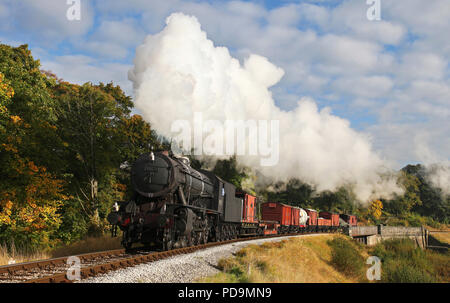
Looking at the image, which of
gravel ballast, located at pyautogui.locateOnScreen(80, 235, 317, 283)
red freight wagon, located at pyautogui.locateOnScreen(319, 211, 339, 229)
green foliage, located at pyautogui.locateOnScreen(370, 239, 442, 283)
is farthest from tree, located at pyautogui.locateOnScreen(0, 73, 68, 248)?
red freight wagon, located at pyautogui.locateOnScreen(319, 211, 339, 229)

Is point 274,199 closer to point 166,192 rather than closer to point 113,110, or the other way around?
point 113,110

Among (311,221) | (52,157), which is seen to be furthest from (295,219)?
(52,157)

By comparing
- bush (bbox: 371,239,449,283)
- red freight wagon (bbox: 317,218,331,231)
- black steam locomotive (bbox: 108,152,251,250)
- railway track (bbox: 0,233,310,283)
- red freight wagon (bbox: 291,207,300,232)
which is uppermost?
black steam locomotive (bbox: 108,152,251,250)

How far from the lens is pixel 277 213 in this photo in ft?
98.7

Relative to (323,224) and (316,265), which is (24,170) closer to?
(316,265)

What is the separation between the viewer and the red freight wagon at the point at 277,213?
29984 mm

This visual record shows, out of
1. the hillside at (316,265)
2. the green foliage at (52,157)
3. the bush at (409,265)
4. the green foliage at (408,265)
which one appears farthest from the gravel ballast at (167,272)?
the bush at (409,265)

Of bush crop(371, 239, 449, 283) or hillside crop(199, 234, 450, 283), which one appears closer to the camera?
hillside crop(199, 234, 450, 283)

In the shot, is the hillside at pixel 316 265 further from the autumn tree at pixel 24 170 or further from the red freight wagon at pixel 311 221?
the autumn tree at pixel 24 170

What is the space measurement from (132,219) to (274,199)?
120 feet

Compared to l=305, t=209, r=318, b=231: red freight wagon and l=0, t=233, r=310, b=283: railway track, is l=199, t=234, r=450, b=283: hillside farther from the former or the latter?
l=305, t=209, r=318, b=231: red freight wagon

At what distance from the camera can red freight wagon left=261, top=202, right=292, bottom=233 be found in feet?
98.4

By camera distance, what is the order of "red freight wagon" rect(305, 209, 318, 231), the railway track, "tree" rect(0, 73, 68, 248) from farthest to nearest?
"red freight wagon" rect(305, 209, 318, 231), "tree" rect(0, 73, 68, 248), the railway track
